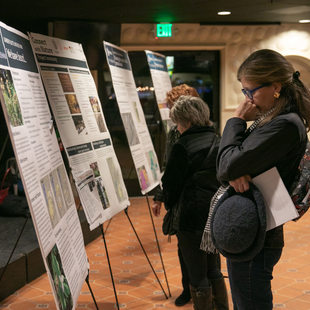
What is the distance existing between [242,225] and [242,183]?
6.4 inches

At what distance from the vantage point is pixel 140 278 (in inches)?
167

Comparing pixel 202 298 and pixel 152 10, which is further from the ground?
pixel 152 10

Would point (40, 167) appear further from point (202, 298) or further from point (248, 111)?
point (202, 298)

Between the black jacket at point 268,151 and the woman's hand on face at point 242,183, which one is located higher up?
the black jacket at point 268,151

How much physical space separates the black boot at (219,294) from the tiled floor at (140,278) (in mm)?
586

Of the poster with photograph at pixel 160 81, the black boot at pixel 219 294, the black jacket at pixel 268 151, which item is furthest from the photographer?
the poster with photograph at pixel 160 81

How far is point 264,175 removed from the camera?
1753 millimetres

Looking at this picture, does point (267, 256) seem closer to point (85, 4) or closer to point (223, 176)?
point (223, 176)

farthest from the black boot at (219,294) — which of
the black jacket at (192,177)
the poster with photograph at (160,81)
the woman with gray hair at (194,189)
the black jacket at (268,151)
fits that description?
the poster with photograph at (160,81)

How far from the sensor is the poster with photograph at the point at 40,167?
6.02 ft

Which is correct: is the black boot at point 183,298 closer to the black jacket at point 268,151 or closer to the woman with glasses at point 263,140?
the woman with glasses at point 263,140

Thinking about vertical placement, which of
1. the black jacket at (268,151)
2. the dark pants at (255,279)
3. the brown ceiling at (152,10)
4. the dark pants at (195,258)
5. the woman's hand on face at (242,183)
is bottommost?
the dark pants at (195,258)

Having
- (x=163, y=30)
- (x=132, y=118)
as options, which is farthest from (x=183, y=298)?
(x=163, y=30)

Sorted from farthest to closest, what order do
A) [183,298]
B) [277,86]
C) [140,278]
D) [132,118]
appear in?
[140,278] < [132,118] < [183,298] < [277,86]
